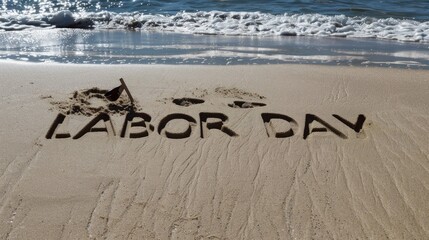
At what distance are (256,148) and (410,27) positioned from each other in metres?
6.66

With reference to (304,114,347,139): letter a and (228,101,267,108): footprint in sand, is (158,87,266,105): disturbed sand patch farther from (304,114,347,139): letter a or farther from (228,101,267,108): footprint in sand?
(304,114,347,139): letter a

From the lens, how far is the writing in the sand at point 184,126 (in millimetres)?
3598

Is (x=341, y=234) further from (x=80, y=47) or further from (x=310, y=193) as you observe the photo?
(x=80, y=47)

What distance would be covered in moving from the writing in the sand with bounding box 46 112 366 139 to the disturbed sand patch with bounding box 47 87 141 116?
0.35 ft

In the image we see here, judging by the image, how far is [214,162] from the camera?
3221mm

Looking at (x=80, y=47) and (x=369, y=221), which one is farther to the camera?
(x=80, y=47)

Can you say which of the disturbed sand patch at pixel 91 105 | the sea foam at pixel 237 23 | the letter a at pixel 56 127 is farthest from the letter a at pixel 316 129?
the sea foam at pixel 237 23

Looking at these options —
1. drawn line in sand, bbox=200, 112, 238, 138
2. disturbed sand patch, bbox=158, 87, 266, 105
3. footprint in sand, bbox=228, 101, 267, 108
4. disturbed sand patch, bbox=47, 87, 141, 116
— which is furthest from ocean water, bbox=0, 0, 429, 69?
drawn line in sand, bbox=200, 112, 238, 138

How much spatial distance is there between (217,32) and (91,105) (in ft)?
15.4

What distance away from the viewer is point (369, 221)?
2.61m

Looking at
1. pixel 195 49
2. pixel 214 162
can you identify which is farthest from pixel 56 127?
pixel 195 49

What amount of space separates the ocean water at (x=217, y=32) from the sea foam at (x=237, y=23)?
0.02 metres

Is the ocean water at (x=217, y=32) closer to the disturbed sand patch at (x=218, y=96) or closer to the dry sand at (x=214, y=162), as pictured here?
the disturbed sand patch at (x=218, y=96)

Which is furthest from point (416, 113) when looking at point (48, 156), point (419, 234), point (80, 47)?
point (80, 47)
